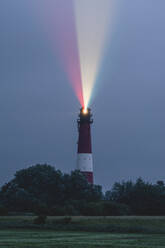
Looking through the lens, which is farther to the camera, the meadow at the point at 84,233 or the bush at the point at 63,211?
the bush at the point at 63,211

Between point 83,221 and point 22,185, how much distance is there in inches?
1244

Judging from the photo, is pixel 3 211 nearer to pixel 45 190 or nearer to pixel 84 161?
pixel 45 190

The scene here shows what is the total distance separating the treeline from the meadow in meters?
16.1

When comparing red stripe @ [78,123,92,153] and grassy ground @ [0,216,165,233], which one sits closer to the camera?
grassy ground @ [0,216,165,233]

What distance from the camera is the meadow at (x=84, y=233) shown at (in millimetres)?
32562

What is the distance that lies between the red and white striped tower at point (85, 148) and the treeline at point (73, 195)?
1.46 m

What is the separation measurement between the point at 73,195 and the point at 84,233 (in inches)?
1544

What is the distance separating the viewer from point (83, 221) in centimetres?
5541

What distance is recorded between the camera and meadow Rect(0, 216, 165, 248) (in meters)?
32.6

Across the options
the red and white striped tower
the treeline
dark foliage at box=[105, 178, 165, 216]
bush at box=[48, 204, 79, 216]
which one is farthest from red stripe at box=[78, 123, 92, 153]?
bush at box=[48, 204, 79, 216]

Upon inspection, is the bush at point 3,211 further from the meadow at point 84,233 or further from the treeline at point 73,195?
the meadow at point 84,233

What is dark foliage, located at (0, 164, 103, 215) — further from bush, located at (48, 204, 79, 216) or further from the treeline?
bush, located at (48, 204, 79, 216)

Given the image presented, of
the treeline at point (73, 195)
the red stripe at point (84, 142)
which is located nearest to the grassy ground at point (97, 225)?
the treeline at point (73, 195)

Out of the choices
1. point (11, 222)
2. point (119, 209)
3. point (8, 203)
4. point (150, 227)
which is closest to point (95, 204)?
point (119, 209)
